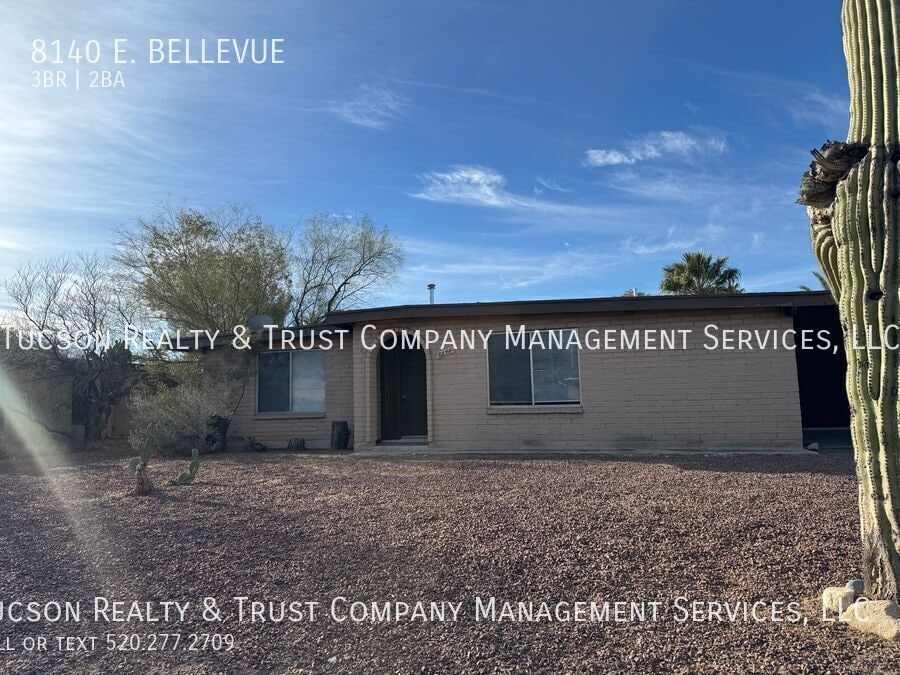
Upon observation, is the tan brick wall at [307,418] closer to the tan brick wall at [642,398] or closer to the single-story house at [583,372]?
the single-story house at [583,372]

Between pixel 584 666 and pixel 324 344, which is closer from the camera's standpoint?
pixel 584 666

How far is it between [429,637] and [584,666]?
0.93 metres

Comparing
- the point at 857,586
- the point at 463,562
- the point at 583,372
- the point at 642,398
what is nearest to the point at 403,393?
the point at 583,372

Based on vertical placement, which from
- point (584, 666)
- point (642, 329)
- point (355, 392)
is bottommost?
point (584, 666)

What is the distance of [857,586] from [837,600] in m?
0.19

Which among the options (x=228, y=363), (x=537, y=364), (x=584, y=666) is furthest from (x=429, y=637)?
(x=228, y=363)

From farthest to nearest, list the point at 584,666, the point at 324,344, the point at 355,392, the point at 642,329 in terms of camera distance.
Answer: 1. the point at 324,344
2. the point at 355,392
3. the point at 642,329
4. the point at 584,666

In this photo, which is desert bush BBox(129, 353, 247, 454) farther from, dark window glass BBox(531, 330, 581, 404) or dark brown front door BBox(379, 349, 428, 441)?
dark window glass BBox(531, 330, 581, 404)

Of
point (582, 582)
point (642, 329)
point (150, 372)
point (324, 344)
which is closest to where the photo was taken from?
point (582, 582)

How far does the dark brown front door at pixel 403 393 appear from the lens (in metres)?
13.5

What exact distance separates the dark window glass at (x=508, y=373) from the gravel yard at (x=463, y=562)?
10.8ft

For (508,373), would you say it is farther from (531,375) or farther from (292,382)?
(292,382)

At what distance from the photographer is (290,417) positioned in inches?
555

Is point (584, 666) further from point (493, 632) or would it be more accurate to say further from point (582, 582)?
point (582, 582)
